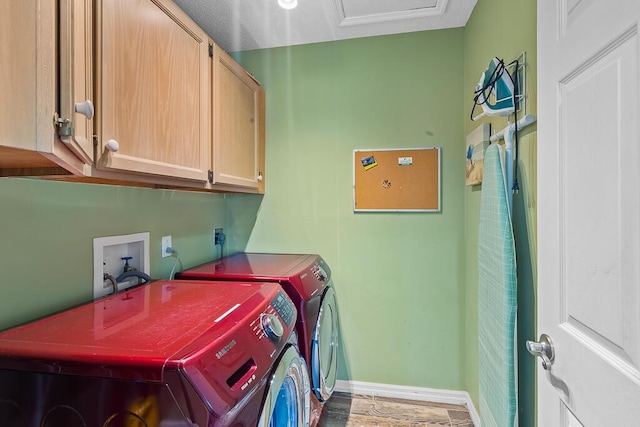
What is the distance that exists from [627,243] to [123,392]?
1101 millimetres

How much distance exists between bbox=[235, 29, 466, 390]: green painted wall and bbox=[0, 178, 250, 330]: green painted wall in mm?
956

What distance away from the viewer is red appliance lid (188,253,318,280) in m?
1.68

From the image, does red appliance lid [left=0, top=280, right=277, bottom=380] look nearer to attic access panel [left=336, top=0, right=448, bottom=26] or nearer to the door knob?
the door knob

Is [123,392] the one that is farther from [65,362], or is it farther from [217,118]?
[217,118]

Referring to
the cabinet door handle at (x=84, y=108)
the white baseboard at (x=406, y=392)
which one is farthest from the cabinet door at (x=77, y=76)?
the white baseboard at (x=406, y=392)

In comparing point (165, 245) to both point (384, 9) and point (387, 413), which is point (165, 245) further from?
point (384, 9)

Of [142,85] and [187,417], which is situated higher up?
[142,85]

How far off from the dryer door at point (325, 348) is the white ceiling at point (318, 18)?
65.1 inches

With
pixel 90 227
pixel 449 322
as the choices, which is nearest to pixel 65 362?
pixel 90 227

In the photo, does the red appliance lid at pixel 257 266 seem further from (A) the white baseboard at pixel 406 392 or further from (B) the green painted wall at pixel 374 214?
(A) the white baseboard at pixel 406 392

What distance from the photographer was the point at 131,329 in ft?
3.13

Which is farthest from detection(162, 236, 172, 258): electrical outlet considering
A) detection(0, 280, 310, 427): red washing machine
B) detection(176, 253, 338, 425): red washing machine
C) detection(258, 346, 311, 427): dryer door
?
detection(258, 346, 311, 427): dryer door

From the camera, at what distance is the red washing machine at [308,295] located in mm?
1593

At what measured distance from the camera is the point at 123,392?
0.76m
